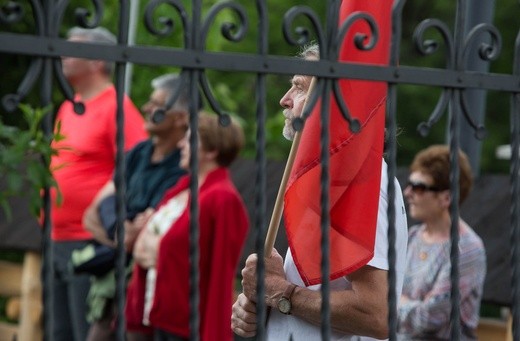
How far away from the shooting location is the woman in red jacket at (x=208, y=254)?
6.20 meters

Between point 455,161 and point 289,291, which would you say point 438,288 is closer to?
point 289,291

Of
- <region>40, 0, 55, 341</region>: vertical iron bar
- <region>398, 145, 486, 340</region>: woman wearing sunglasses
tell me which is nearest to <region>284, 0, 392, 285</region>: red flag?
<region>40, 0, 55, 341</region>: vertical iron bar

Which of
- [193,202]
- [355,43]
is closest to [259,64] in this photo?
[355,43]

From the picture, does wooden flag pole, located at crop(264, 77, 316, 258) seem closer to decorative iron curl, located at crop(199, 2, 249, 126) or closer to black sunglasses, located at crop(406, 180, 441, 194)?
decorative iron curl, located at crop(199, 2, 249, 126)

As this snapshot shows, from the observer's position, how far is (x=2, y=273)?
994 cm

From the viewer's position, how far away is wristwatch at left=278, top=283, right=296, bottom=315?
3672 millimetres

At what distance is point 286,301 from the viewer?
3674 millimetres

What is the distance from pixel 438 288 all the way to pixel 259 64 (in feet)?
9.20

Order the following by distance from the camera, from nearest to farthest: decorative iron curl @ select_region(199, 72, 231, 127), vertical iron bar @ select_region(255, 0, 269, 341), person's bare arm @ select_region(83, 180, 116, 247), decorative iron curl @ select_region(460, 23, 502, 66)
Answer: decorative iron curl @ select_region(199, 72, 231, 127) < vertical iron bar @ select_region(255, 0, 269, 341) < decorative iron curl @ select_region(460, 23, 502, 66) < person's bare arm @ select_region(83, 180, 116, 247)

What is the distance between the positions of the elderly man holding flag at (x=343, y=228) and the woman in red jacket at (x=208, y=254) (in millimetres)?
2341

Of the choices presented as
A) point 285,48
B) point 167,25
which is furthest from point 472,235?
point 285,48

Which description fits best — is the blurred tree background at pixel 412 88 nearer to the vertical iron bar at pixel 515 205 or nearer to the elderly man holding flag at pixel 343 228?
the elderly man holding flag at pixel 343 228

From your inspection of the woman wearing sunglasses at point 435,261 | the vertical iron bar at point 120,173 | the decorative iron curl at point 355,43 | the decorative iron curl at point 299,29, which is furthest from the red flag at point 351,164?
the woman wearing sunglasses at point 435,261

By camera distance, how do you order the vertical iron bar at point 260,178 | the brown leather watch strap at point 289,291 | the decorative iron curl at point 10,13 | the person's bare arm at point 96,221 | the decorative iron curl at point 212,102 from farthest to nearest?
1. the person's bare arm at point 96,221
2. the brown leather watch strap at point 289,291
3. the vertical iron bar at point 260,178
4. the decorative iron curl at point 212,102
5. the decorative iron curl at point 10,13
